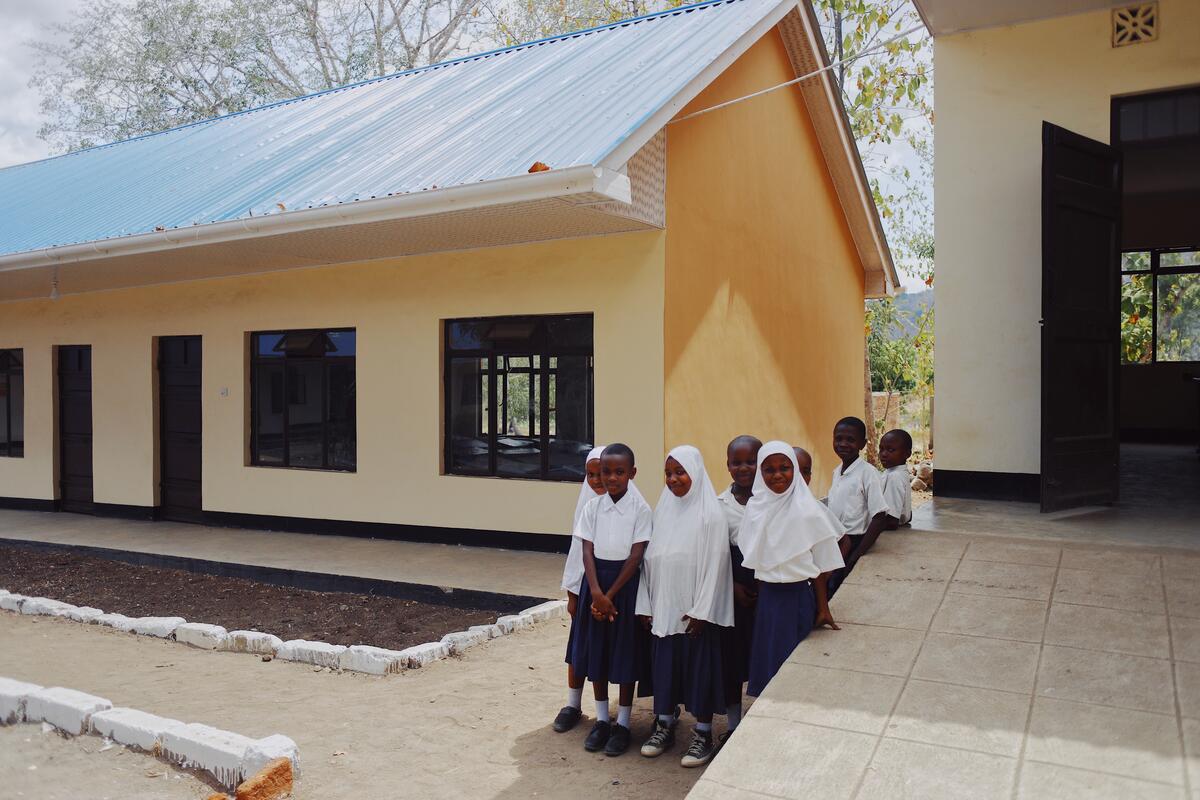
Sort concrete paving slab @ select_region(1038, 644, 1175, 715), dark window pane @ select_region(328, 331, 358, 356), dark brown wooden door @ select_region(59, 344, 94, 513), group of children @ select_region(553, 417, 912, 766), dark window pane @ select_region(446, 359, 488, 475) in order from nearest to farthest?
concrete paving slab @ select_region(1038, 644, 1175, 715) → group of children @ select_region(553, 417, 912, 766) → dark window pane @ select_region(446, 359, 488, 475) → dark window pane @ select_region(328, 331, 358, 356) → dark brown wooden door @ select_region(59, 344, 94, 513)

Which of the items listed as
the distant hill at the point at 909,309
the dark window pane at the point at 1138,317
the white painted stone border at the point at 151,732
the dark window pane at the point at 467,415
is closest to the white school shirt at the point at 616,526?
the white painted stone border at the point at 151,732

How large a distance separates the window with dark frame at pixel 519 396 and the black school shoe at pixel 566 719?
161 inches

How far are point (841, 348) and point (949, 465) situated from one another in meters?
5.94

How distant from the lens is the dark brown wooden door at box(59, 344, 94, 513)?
12508 millimetres

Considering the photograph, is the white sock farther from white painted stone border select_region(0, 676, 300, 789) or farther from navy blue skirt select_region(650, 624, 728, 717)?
white painted stone border select_region(0, 676, 300, 789)

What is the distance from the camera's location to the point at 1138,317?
44.6 ft

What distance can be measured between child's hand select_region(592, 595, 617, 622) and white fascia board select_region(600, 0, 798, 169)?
341 cm

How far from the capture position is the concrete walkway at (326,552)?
301 inches

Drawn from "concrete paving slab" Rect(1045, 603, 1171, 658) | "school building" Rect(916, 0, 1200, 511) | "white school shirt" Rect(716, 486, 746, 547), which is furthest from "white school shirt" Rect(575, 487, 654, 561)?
"school building" Rect(916, 0, 1200, 511)

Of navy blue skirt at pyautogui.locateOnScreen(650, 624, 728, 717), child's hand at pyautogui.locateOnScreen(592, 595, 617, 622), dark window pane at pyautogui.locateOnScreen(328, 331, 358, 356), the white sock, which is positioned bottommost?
the white sock

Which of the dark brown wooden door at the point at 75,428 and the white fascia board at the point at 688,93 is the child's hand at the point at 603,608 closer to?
the white fascia board at the point at 688,93

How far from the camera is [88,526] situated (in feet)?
36.8

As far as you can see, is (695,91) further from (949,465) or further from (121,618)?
(121,618)

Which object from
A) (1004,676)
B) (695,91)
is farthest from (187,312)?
(1004,676)
